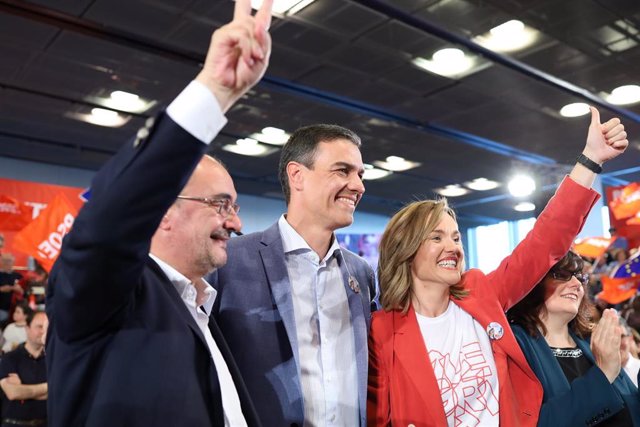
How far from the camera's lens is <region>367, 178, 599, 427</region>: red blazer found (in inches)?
80.1

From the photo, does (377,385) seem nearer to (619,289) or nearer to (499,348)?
(499,348)

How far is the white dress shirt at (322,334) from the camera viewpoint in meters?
1.96

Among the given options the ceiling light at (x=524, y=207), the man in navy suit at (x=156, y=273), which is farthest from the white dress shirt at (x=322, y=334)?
the ceiling light at (x=524, y=207)

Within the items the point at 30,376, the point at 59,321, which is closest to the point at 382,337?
the point at 59,321

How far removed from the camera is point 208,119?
1075 millimetres

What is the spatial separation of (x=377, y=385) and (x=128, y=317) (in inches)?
45.3

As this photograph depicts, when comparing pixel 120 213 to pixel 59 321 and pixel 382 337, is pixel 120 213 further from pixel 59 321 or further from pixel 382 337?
pixel 382 337

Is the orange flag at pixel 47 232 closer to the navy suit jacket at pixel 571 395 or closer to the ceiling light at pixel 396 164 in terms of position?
the navy suit jacket at pixel 571 395

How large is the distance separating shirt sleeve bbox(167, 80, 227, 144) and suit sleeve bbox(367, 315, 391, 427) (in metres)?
1.34

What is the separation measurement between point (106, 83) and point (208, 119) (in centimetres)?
685

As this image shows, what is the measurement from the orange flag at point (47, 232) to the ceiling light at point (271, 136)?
3.93 meters

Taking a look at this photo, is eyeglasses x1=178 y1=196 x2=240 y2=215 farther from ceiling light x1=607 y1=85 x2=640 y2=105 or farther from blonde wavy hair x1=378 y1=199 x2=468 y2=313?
ceiling light x1=607 y1=85 x2=640 y2=105

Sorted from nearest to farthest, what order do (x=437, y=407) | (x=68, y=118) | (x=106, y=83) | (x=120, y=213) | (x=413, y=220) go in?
(x=120, y=213)
(x=437, y=407)
(x=413, y=220)
(x=106, y=83)
(x=68, y=118)

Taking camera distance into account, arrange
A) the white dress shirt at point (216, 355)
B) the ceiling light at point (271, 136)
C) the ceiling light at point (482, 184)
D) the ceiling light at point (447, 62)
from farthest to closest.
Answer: the ceiling light at point (482, 184), the ceiling light at point (271, 136), the ceiling light at point (447, 62), the white dress shirt at point (216, 355)
